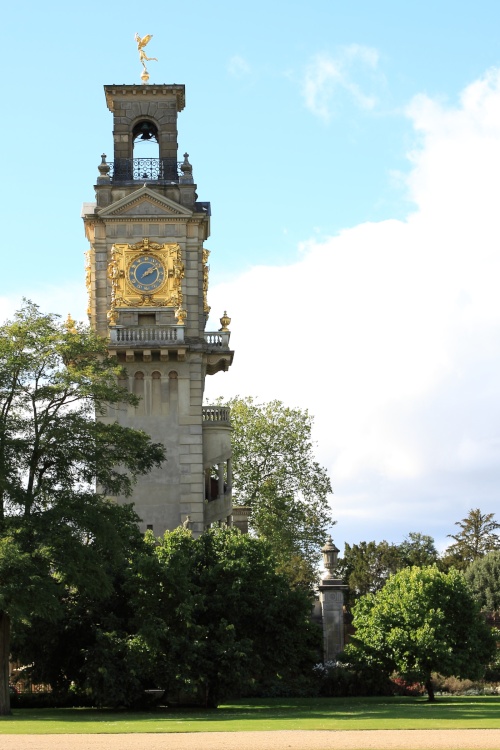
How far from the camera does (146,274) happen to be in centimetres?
6188

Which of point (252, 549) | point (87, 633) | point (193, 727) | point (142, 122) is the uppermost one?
point (142, 122)

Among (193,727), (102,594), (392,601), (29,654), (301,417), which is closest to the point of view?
(193,727)

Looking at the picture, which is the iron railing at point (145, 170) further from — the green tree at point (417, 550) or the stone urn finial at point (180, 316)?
the green tree at point (417, 550)

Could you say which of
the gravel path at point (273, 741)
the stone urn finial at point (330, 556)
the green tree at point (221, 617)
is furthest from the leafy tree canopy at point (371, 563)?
the gravel path at point (273, 741)

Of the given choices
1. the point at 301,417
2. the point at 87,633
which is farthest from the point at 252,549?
the point at 301,417

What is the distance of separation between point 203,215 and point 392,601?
20.8 m

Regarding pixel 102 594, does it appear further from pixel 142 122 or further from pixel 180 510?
pixel 142 122

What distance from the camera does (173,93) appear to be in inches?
2594

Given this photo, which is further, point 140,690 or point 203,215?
point 203,215

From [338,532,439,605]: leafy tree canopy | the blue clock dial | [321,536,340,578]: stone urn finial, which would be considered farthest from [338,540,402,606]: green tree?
the blue clock dial

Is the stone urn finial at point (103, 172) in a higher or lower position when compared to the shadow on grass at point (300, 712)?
higher

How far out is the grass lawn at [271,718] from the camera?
3572 centimetres

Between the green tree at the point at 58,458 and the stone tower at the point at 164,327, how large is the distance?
13.2 m

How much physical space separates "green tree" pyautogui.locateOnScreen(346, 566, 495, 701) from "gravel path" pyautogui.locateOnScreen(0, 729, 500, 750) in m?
18.5
